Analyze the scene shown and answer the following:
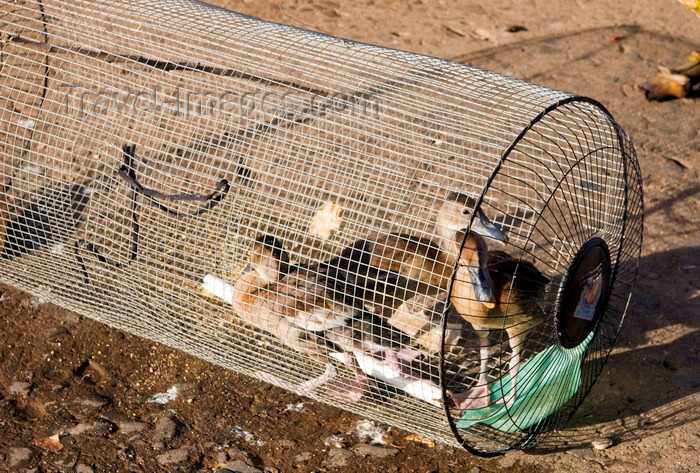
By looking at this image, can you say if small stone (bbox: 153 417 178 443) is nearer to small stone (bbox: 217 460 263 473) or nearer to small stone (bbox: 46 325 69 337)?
small stone (bbox: 217 460 263 473)

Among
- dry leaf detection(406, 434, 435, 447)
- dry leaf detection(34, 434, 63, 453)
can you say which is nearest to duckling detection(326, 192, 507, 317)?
dry leaf detection(406, 434, 435, 447)

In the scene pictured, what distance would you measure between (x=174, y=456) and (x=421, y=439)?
1113 millimetres

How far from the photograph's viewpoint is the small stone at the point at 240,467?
3496 millimetres

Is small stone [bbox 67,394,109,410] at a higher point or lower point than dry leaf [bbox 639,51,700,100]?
lower

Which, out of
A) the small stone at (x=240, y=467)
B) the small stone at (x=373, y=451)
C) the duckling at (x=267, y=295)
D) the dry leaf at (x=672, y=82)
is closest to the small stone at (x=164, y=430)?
the small stone at (x=240, y=467)

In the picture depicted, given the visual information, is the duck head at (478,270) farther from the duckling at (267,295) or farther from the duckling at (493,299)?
the duckling at (267,295)

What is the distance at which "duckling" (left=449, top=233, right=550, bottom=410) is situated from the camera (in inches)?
130

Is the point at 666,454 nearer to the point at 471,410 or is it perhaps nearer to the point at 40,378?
the point at 471,410

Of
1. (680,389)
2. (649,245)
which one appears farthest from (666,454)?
(649,245)

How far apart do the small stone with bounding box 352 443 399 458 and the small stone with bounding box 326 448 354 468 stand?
0.04 metres

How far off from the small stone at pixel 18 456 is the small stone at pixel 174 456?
0.57 m

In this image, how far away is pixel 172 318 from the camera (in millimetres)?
3842

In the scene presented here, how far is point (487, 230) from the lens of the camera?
3.26 metres

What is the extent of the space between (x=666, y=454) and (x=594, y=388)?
51cm
